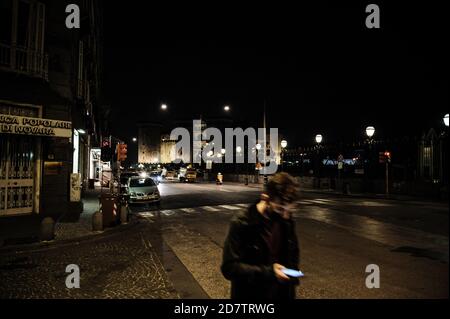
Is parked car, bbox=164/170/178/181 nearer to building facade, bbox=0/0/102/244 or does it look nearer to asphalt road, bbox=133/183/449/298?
building facade, bbox=0/0/102/244

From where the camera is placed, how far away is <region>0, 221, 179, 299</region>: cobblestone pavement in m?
5.32

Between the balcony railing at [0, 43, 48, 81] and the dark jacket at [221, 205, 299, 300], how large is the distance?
13.2 meters

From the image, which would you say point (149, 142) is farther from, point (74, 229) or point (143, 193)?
point (74, 229)

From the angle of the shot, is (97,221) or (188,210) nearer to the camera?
(97,221)

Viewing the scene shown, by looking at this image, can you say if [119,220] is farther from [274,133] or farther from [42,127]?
[274,133]

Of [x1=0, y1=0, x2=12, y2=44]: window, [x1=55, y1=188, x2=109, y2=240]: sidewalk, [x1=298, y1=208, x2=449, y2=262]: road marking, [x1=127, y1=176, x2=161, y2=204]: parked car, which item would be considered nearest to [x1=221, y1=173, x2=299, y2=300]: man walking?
[x1=298, y1=208, x2=449, y2=262]: road marking

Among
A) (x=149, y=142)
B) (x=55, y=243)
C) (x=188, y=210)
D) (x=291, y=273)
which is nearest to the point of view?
(x=291, y=273)

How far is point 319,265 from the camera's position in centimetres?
661

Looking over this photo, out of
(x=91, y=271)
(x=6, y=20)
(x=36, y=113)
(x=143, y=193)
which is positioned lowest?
(x=91, y=271)

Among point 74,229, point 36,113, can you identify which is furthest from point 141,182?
point 74,229

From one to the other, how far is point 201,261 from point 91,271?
7.11 feet

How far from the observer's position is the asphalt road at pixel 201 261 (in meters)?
5.24

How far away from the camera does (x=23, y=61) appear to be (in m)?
13.3
